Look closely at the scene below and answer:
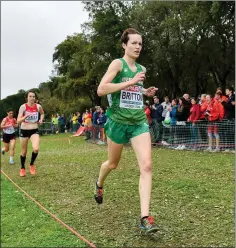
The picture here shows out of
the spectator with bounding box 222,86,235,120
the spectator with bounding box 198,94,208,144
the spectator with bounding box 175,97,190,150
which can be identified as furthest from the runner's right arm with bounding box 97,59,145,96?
the spectator with bounding box 175,97,190,150

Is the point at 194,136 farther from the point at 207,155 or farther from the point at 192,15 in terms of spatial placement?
the point at 192,15

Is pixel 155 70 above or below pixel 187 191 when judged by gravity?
above

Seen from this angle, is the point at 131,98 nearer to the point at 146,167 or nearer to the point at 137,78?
the point at 137,78

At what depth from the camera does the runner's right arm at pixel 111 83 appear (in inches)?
167

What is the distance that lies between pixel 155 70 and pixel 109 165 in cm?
2361

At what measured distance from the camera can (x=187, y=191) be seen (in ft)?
21.6

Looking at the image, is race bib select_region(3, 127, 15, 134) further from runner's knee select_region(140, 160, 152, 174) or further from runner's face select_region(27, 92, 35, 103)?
runner's knee select_region(140, 160, 152, 174)

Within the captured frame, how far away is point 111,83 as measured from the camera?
442cm

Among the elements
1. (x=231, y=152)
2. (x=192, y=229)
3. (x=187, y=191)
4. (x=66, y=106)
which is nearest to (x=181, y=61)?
(x=66, y=106)

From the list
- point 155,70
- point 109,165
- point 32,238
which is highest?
point 155,70

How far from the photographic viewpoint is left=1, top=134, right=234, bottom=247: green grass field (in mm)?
4297

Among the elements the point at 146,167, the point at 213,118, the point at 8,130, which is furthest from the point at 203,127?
the point at 146,167

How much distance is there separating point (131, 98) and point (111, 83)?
36cm

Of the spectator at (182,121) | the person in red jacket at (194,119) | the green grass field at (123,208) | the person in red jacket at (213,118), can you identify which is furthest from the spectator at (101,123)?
the green grass field at (123,208)
